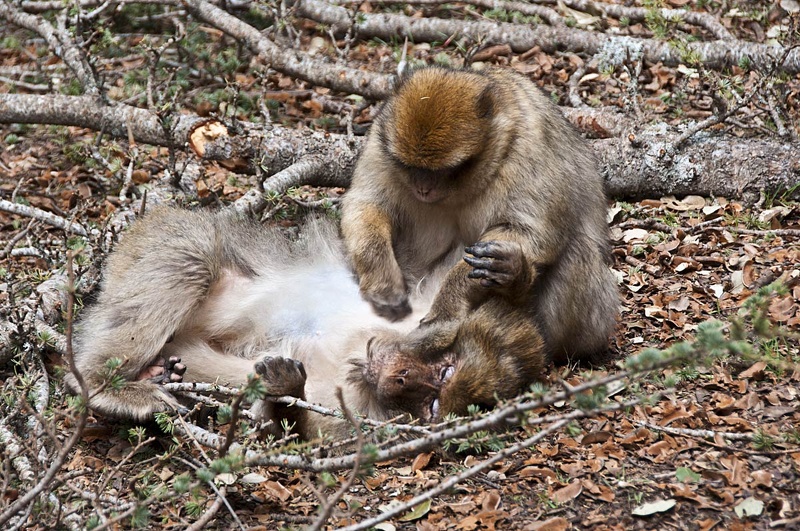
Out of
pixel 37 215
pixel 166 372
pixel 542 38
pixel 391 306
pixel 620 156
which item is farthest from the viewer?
pixel 542 38

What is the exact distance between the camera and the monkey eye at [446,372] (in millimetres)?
4684

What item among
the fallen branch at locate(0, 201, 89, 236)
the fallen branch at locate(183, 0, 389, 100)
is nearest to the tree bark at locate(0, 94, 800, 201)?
the fallen branch at locate(183, 0, 389, 100)

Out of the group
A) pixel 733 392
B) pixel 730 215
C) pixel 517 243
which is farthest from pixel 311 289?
pixel 730 215

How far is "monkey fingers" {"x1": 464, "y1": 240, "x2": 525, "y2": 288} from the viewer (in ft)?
15.3

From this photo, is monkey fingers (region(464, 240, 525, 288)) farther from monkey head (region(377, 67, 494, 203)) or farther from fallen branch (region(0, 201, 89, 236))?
fallen branch (region(0, 201, 89, 236))

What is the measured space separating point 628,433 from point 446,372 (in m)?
0.97

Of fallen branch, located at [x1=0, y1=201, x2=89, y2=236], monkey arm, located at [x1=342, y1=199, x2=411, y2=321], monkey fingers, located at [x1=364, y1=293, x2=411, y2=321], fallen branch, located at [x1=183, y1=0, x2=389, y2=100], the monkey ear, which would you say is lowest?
fallen branch, located at [x1=0, y1=201, x2=89, y2=236]

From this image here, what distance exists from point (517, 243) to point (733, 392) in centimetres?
137

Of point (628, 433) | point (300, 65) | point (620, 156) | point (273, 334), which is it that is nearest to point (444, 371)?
point (628, 433)

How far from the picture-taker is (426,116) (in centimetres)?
459

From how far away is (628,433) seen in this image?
14.8 feet

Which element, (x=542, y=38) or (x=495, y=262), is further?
(x=542, y=38)

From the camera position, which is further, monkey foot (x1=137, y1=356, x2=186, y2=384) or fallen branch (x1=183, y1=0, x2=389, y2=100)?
fallen branch (x1=183, y1=0, x2=389, y2=100)

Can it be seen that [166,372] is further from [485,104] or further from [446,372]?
[485,104]
